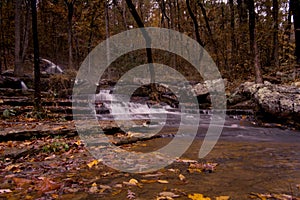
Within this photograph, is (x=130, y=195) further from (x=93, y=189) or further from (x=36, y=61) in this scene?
(x=36, y=61)

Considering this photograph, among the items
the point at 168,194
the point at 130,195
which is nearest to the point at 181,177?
the point at 168,194

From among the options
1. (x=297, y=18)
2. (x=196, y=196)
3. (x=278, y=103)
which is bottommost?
(x=196, y=196)

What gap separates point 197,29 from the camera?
15922mm

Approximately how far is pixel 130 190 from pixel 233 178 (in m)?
1.19

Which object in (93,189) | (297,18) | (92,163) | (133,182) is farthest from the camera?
(297,18)

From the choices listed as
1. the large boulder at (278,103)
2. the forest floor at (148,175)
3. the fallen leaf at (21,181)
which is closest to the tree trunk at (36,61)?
the forest floor at (148,175)

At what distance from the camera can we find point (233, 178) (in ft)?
9.66

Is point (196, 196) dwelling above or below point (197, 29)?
below

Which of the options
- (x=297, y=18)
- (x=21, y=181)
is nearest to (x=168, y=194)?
(x=21, y=181)

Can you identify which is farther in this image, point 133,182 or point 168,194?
point 133,182

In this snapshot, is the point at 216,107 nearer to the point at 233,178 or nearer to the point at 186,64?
the point at 233,178

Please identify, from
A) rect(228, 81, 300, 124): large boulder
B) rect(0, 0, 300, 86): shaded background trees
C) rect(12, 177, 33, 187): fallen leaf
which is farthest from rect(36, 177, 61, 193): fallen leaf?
rect(0, 0, 300, 86): shaded background trees

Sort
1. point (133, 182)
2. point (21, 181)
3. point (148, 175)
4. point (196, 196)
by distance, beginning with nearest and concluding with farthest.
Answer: point (196, 196), point (133, 182), point (21, 181), point (148, 175)

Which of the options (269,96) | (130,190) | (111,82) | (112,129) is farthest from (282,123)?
(111,82)
